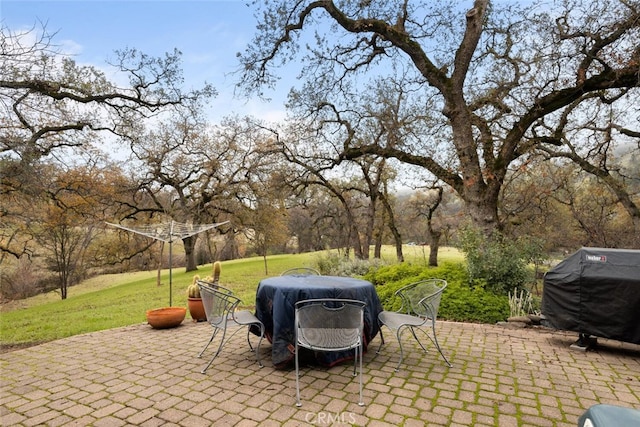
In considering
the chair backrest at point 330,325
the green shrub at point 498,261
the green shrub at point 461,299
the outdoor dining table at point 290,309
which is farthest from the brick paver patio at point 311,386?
the green shrub at point 498,261

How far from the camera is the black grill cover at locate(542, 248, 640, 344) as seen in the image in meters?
3.78

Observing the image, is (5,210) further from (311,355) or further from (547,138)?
(547,138)

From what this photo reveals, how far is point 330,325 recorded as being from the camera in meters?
3.06

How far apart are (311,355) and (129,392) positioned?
68.7 inches

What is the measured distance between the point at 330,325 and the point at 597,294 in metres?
3.29

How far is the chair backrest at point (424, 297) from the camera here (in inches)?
145

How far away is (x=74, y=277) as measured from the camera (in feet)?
68.0

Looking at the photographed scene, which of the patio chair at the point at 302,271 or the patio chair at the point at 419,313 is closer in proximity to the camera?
the patio chair at the point at 419,313

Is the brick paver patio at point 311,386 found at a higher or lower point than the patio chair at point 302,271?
lower

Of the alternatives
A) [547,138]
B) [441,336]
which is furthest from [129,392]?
[547,138]

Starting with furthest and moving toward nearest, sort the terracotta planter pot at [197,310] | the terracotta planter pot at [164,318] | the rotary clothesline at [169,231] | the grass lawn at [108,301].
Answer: the grass lawn at [108,301], the rotary clothesline at [169,231], the terracotta planter pot at [197,310], the terracotta planter pot at [164,318]

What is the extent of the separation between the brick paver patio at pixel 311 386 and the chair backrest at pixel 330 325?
0.43 m

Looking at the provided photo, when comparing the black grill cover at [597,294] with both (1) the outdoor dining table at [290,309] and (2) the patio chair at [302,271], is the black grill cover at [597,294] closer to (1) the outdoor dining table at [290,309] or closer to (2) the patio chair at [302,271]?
(1) the outdoor dining table at [290,309]

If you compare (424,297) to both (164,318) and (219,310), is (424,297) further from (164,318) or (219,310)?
(164,318)
